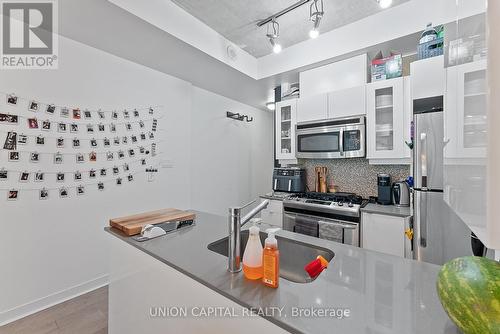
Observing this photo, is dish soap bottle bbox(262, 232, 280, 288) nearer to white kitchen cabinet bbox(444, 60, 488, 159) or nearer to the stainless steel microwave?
white kitchen cabinet bbox(444, 60, 488, 159)

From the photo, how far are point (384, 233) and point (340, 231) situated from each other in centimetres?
40

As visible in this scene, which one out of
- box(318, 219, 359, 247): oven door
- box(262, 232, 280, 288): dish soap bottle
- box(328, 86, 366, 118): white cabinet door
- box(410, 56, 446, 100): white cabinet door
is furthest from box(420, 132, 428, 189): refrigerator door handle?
box(262, 232, 280, 288): dish soap bottle

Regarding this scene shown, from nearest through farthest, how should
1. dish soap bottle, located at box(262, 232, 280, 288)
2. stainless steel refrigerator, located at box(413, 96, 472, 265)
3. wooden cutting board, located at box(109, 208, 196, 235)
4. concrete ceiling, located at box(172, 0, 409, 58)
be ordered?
dish soap bottle, located at box(262, 232, 280, 288) < wooden cutting board, located at box(109, 208, 196, 235) < stainless steel refrigerator, located at box(413, 96, 472, 265) < concrete ceiling, located at box(172, 0, 409, 58)

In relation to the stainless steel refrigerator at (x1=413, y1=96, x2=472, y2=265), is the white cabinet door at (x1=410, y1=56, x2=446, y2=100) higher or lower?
higher

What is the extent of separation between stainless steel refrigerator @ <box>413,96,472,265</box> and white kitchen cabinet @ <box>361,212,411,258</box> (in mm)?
362

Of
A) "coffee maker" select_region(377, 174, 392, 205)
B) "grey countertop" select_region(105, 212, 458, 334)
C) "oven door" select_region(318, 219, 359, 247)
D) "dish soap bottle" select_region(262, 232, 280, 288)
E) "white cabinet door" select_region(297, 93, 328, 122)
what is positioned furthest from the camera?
"white cabinet door" select_region(297, 93, 328, 122)

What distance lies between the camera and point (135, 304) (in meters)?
1.23

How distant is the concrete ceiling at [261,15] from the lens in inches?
85.6

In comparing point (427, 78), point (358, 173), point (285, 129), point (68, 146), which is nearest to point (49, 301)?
point (68, 146)

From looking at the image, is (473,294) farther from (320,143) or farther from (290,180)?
(290,180)

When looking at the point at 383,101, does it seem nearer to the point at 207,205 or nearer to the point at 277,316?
the point at 277,316

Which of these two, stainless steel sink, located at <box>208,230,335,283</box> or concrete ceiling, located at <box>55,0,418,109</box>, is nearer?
stainless steel sink, located at <box>208,230,335,283</box>

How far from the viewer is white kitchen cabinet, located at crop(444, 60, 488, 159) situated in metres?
0.41

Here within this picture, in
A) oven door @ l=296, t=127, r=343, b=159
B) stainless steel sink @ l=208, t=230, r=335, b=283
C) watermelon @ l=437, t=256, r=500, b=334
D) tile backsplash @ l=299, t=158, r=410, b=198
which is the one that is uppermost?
oven door @ l=296, t=127, r=343, b=159
